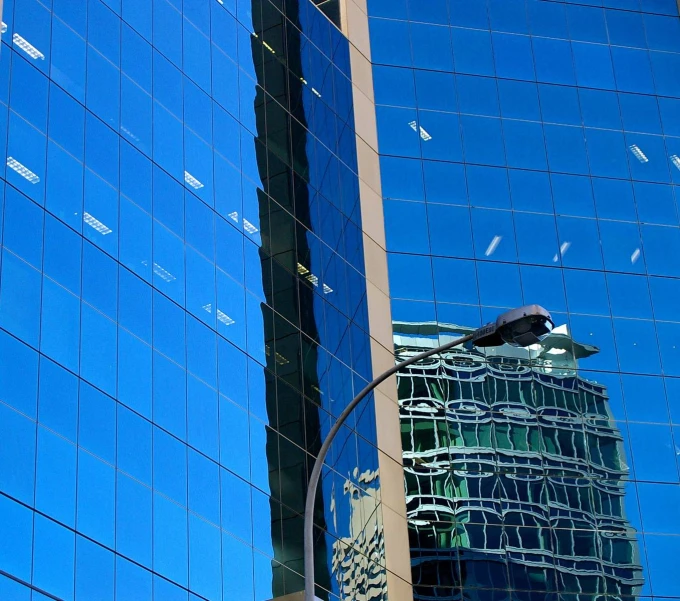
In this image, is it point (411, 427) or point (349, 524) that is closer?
point (349, 524)

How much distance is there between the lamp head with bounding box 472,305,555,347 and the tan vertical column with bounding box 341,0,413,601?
27.0 meters

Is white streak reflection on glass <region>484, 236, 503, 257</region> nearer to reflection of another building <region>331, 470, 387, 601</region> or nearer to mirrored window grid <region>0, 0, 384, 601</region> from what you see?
mirrored window grid <region>0, 0, 384, 601</region>

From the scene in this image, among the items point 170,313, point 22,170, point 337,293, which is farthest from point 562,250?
point 22,170

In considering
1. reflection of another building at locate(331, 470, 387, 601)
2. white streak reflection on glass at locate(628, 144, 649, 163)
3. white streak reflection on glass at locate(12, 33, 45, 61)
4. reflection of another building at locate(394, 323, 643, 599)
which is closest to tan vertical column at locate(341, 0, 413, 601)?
reflection of another building at locate(394, 323, 643, 599)

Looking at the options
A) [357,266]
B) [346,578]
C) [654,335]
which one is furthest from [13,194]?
[654,335]

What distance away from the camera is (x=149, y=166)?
126ft

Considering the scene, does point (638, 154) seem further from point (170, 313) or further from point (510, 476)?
point (170, 313)

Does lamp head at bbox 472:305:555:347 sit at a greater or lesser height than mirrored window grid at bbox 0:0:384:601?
lesser

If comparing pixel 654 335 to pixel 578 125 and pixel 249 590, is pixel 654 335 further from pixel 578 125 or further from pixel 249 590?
pixel 249 590

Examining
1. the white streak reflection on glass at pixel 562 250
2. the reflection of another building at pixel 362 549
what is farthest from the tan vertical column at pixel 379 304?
the white streak reflection on glass at pixel 562 250

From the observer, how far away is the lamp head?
2147 centimetres

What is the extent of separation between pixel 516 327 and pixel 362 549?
25.0 metres

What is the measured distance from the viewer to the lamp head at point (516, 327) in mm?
21469

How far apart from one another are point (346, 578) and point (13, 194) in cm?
1733
